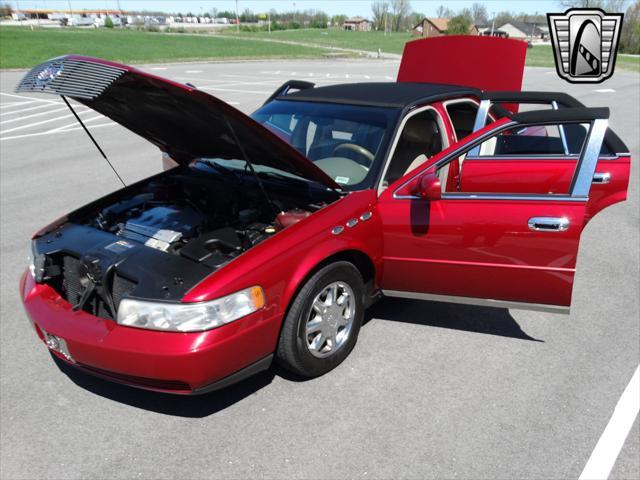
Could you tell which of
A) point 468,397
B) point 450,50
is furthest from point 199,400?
point 450,50

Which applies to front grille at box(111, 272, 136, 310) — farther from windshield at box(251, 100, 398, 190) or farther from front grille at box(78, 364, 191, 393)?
windshield at box(251, 100, 398, 190)

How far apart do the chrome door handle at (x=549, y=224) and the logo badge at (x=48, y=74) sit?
2766 millimetres

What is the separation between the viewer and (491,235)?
3391 millimetres

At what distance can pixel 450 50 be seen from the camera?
22.2 ft

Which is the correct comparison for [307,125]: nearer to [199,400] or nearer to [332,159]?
[332,159]

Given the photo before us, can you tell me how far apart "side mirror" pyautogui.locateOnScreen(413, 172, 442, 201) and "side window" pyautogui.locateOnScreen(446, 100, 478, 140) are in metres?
1.37

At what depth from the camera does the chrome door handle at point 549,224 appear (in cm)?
324

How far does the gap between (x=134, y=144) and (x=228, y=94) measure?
7411mm

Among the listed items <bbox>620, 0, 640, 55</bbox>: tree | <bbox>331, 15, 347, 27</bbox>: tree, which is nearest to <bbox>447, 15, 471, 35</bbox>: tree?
<bbox>620, 0, 640, 55</bbox>: tree

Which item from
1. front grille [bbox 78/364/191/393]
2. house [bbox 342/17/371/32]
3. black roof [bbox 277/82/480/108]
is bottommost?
front grille [bbox 78/364/191/393]

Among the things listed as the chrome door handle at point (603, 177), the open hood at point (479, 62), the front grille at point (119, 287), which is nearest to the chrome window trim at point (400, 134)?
the chrome door handle at point (603, 177)

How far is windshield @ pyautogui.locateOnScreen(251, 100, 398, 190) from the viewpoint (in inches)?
148

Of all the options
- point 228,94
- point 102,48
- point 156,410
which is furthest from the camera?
point 102,48

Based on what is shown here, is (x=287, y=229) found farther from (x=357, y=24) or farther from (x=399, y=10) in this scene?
(x=357, y=24)
